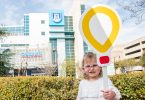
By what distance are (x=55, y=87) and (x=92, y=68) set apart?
220 inches

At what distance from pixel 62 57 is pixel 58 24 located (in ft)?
33.7

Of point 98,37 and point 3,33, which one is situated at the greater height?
point 3,33

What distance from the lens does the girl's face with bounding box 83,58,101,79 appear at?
8.62 feet

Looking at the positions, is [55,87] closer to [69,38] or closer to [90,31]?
[90,31]

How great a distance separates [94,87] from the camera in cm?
266

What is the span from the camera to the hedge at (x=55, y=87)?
7.58 meters

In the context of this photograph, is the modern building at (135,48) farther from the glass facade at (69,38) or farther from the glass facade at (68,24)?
the glass facade at (68,24)

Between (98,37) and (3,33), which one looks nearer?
(98,37)

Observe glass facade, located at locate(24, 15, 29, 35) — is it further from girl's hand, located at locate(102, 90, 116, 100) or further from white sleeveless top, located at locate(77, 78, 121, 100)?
girl's hand, located at locate(102, 90, 116, 100)

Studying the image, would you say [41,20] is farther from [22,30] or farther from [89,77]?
[89,77]

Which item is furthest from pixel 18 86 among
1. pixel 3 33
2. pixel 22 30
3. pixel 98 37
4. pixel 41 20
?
pixel 22 30

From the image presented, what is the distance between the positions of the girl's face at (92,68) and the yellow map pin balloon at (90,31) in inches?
25.4

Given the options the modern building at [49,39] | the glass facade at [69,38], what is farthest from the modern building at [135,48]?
the glass facade at [69,38]

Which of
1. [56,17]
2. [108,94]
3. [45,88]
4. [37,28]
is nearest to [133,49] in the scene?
[56,17]
